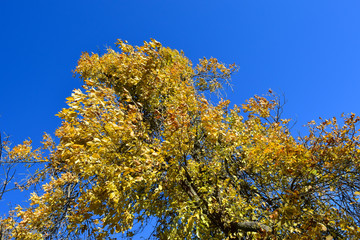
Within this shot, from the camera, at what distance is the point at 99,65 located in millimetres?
7117

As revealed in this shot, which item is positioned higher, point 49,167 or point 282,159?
point 49,167

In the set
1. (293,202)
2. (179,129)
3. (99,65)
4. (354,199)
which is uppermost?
(99,65)

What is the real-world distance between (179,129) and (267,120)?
13.2ft

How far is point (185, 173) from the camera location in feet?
12.5

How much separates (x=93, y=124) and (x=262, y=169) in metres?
3.52

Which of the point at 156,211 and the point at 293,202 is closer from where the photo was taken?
the point at 293,202

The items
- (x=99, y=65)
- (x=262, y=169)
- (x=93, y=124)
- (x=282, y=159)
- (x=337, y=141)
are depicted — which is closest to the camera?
(x=93, y=124)

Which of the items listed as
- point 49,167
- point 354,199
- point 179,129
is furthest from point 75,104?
point 49,167

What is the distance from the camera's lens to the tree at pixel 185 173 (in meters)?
2.77

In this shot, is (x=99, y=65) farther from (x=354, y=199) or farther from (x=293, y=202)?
(x=354, y=199)

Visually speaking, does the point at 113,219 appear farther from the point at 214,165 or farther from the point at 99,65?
the point at 99,65

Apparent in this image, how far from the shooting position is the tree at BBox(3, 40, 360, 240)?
2.77m

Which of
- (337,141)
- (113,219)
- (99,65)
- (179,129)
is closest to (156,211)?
(113,219)

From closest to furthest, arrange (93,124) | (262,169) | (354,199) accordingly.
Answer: (354,199)
(93,124)
(262,169)
